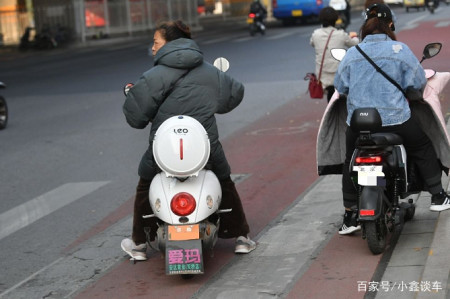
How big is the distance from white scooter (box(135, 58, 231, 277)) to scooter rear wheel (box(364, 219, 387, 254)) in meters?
0.98

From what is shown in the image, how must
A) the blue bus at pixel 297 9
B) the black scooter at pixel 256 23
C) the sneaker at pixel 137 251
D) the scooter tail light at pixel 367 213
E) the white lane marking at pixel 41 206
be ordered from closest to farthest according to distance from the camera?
1. the scooter tail light at pixel 367 213
2. the sneaker at pixel 137 251
3. the white lane marking at pixel 41 206
4. the black scooter at pixel 256 23
5. the blue bus at pixel 297 9

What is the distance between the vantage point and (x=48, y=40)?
1597 inches

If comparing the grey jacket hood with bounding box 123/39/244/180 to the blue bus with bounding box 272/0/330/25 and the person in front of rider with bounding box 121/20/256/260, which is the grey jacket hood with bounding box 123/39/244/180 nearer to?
the person in front of rider with bounding box 121/20/256/260

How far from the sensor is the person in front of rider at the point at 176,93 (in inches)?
259

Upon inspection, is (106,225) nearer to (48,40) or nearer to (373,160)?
(373,160)

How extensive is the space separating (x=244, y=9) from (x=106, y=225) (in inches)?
2290

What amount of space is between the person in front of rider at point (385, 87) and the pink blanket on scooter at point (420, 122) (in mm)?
88

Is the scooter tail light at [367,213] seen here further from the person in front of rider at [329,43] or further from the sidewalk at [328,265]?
the person in front of rider at [329,43]

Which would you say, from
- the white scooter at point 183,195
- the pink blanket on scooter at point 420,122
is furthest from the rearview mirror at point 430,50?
the white scooter at point 183,195

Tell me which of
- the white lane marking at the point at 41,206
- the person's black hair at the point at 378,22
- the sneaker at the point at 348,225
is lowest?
the white lane marking at the point at 41,206

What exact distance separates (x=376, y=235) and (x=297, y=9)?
39.2 m

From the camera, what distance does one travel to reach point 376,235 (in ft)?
20.9

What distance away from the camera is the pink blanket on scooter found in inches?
267

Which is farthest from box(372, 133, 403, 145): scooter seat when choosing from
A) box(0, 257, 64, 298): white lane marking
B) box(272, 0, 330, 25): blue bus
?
box(272, 0, 330, 25): blue bus
